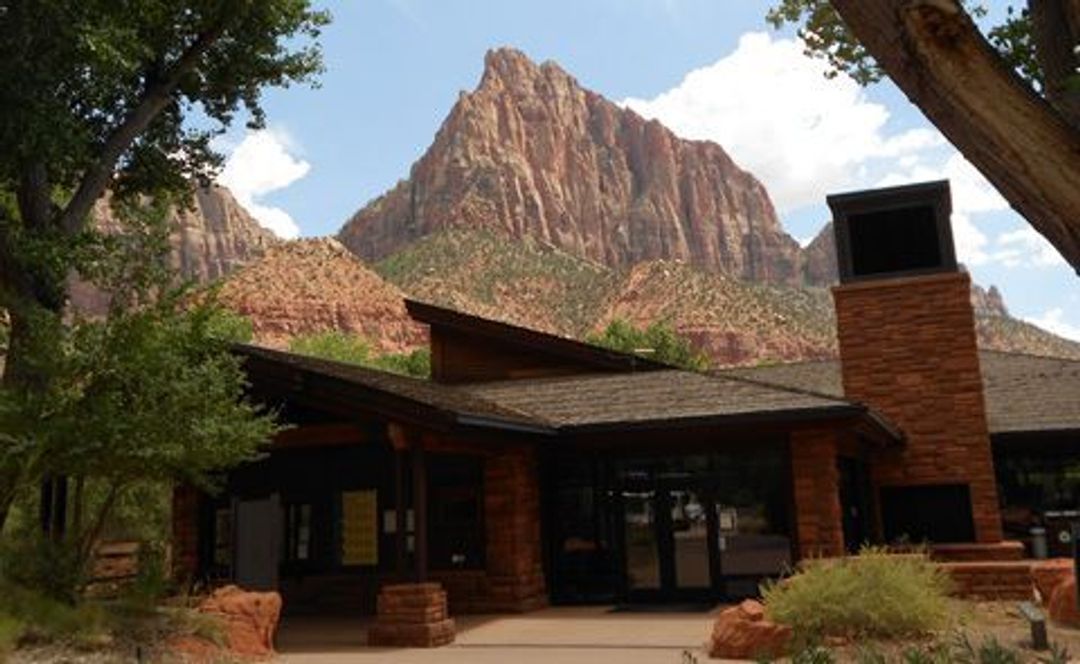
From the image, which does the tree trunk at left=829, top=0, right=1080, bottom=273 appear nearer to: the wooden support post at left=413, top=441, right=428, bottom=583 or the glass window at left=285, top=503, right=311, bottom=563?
the wooden support post at left=413, top=441, right=428, bottom=583

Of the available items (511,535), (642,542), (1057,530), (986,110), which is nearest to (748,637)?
(642,542)

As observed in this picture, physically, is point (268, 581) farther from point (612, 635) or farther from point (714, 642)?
point (714, 642)

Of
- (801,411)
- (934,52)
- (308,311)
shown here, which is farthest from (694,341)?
(934,52)

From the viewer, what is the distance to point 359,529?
58.5ft

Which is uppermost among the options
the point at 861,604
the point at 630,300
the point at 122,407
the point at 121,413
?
the point at 630,300

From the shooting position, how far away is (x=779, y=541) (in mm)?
16297

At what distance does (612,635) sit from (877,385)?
976cm

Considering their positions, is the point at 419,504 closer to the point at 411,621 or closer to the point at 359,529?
the point at 411,621

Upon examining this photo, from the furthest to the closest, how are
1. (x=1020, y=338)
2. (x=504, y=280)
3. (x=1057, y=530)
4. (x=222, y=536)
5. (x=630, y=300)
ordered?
(x=1020, y=338)
(x=504, y=280)
(x=630, y=300)
(x=1057, y=530)
(x=222, y=536)

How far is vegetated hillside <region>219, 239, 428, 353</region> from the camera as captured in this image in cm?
8650

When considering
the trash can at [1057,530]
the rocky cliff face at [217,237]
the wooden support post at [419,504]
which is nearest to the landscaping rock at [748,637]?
the wooden support post at [419,504]

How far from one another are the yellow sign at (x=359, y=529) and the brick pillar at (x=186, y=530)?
105 inches

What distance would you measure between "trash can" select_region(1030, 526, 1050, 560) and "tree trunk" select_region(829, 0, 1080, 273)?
18.7 metres

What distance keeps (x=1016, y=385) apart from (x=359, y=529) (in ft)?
52.5
